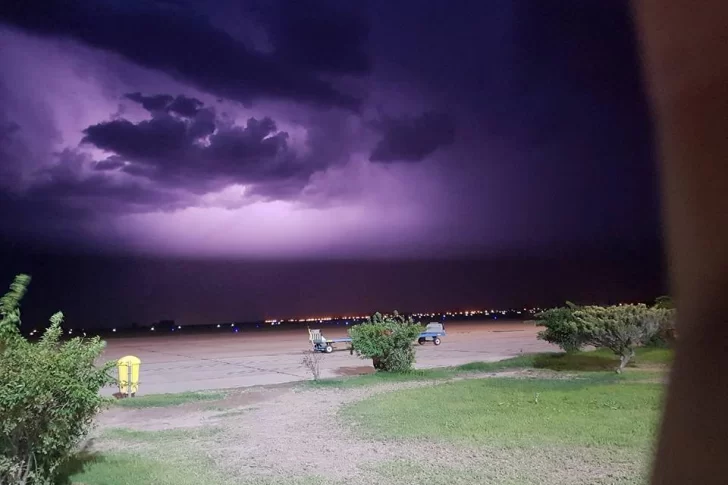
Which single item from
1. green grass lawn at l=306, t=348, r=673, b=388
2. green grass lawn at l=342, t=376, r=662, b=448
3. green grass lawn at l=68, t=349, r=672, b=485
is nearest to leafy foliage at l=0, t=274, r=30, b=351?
green grass lawn at l=68, t=349, r=672, b=485

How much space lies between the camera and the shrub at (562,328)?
65.0ft

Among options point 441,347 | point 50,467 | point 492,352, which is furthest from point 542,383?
point 441,347

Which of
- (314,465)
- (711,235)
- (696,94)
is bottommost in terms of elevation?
(314,465)

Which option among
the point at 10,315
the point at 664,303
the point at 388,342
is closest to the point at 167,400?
the point at 388,342

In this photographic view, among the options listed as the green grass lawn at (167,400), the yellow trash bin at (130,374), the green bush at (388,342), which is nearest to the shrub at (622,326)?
the green bush at (388,342)

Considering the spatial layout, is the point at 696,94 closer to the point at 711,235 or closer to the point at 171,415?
the point at 711,235

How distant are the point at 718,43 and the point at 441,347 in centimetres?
2654

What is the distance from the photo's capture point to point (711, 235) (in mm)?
9680

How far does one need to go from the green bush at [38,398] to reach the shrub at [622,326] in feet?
44.9

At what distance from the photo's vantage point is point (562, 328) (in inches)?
807

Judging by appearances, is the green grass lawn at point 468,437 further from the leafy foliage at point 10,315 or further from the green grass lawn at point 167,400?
the leafy foliage at point 10,315

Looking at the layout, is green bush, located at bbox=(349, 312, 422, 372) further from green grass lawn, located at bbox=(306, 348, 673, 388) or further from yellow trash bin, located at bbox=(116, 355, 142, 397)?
yellow trash bin, located at bbox=(116, 355, 142, 397)

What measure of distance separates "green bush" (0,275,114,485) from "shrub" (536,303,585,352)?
1499cm

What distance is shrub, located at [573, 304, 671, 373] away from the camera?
17.1m
